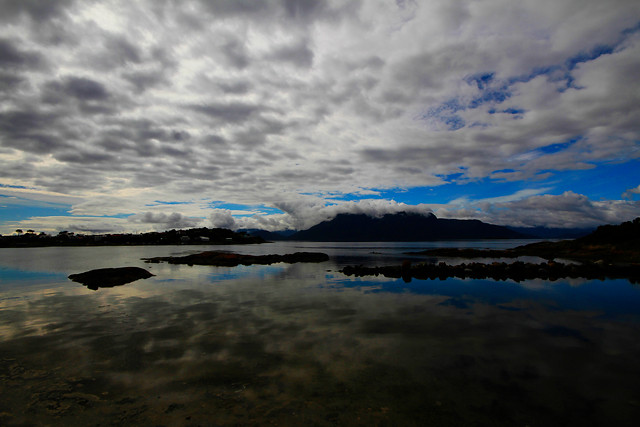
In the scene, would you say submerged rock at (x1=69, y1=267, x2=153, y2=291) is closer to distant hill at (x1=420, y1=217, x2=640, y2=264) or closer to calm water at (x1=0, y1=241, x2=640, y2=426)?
calm water at (x1=0, y1=241, x2=640, y2=426)

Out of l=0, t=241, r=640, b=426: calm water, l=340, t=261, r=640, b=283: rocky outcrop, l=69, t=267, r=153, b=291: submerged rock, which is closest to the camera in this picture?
l=0, t=241, r=640, b=426: calm water

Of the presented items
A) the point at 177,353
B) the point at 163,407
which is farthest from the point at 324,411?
the point at 177,353

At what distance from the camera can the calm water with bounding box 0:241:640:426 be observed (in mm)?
8836

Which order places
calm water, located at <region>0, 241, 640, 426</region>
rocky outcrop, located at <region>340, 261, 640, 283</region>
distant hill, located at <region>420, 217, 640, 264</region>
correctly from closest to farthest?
calm water, located at <region>0, 241, 640, 426</region> < rocky outcrop, located at <region>340, 261, 640, 283</region> < distant hill, located at <region>420, 217, 640, 264</region>

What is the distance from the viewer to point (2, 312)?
70.9 feet

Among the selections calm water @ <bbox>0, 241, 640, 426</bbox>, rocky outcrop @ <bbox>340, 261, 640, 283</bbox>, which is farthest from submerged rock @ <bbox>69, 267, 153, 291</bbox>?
rocky outcrop @ <bbox>340, 261, 640, 283</bbox>

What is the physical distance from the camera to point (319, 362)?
12.3 metres

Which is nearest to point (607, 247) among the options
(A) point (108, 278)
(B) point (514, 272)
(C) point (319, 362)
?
(B) point (514, 272)

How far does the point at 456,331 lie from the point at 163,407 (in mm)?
15019

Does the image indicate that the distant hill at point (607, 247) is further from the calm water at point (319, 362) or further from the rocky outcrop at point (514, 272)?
the calm water at point (319, 362)

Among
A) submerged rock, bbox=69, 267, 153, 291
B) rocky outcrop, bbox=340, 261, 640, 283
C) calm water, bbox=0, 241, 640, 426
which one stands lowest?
rocky outcrop, bbox=340, 261, 640, 283

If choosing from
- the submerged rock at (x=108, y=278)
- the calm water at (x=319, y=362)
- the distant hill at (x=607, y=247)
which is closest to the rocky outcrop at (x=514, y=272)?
the calm water at (x=319, y=362)

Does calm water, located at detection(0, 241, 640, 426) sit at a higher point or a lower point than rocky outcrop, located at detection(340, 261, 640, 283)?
higher

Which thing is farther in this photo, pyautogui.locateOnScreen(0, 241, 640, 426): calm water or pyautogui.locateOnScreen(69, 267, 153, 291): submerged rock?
pyautogui.locateOnScreen(69, 267, 153, 291): submerged rock
